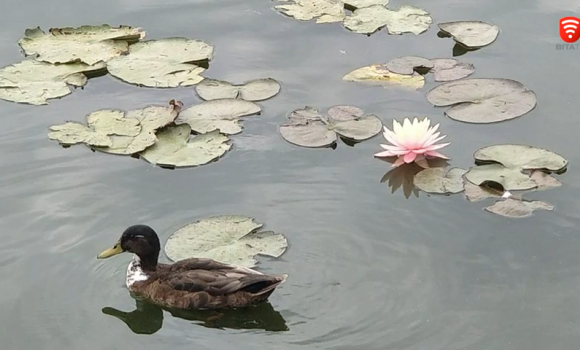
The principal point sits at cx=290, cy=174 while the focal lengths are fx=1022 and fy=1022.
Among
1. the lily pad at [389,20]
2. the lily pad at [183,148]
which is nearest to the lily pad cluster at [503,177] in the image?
the lily pad at [183,148]

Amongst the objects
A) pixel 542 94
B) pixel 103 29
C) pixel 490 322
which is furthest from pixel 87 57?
pixel 490 322

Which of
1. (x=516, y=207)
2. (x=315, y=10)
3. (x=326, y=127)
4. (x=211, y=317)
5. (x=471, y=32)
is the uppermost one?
(x=315, y=10)

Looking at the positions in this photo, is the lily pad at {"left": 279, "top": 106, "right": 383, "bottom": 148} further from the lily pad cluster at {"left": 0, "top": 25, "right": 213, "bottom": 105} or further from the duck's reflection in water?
the duck's reflection in water

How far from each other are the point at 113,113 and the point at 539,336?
375cm

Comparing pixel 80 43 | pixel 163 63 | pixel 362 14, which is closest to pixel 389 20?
pixel 362 14

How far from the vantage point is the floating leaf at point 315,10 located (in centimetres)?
946

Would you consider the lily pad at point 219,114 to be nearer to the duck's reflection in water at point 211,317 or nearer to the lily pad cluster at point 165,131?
the lily pad cluster at point 165,131

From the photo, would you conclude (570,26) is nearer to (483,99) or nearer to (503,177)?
(483,99)

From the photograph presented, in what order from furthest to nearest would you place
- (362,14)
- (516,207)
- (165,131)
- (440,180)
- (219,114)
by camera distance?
(362,14) < (219,114) < (165,131) < (440,180) < (516,207)

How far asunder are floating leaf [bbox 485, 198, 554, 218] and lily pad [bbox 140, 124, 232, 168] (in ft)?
6.63

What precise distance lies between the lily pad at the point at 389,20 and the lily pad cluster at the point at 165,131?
170 cm

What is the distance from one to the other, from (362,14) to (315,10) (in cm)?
45

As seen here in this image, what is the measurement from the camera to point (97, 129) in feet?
25.5

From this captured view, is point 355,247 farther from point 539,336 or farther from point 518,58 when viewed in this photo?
point 518,58
